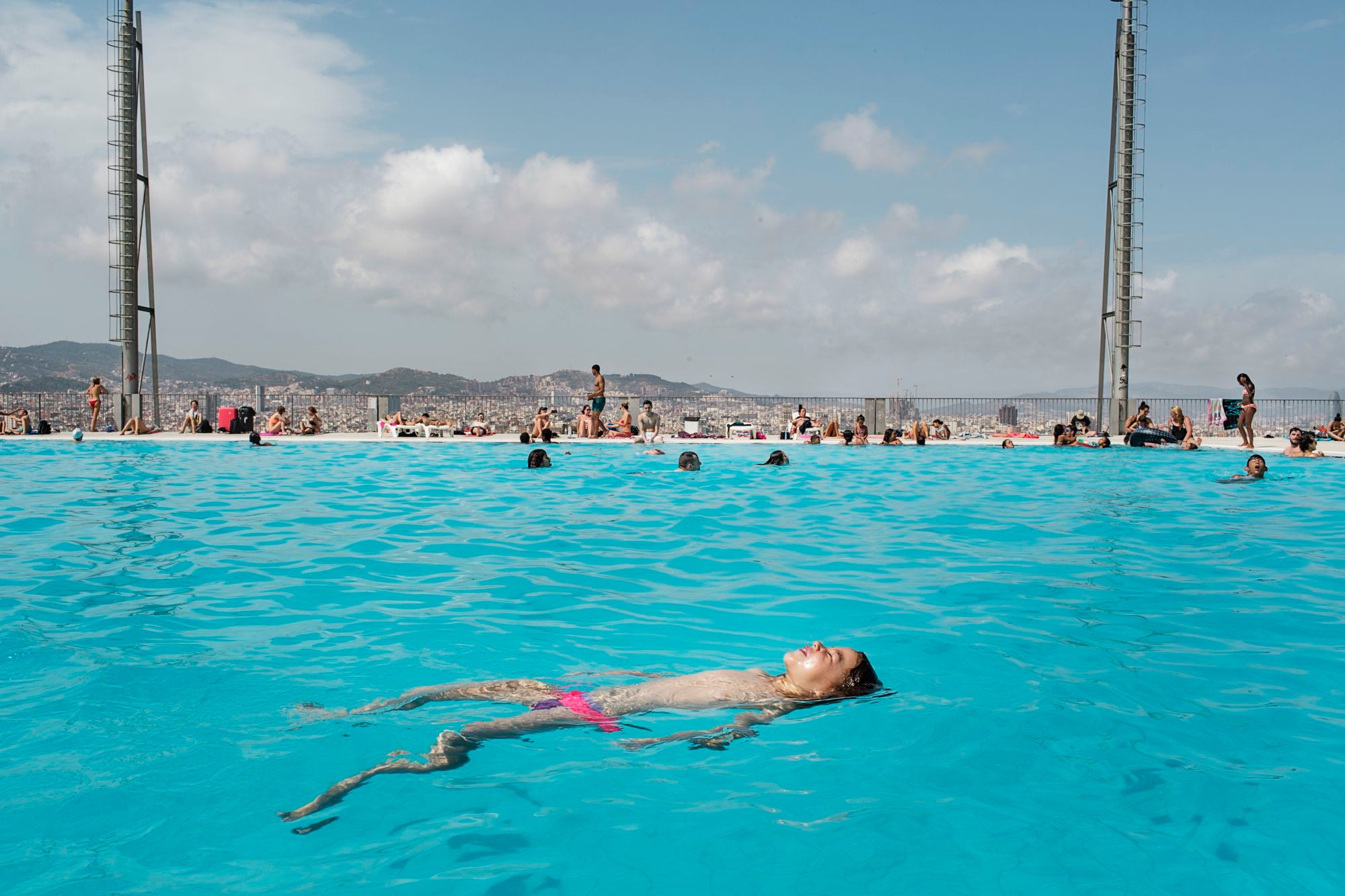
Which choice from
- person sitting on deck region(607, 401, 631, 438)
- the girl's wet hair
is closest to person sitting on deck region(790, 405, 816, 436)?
person sitting on deck region(607, 401, 631, 438)

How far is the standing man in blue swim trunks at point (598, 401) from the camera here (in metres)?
26.1

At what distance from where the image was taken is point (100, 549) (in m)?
8.30

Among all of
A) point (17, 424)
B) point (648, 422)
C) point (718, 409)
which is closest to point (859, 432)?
point (648, 422)

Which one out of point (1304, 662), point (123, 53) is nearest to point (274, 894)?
point (1304, 662)

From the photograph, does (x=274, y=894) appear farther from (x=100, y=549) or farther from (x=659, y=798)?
(x=100, y=549)

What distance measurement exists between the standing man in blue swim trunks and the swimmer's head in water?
2109 cm

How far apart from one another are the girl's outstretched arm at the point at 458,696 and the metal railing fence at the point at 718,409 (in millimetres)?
25916

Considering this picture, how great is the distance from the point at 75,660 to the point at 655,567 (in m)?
4.46

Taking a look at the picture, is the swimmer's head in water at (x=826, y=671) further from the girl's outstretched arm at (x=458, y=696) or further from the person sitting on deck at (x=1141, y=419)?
the person sitting on deck at (x=1141, y=419)

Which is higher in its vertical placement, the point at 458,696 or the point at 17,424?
the point at 17,424

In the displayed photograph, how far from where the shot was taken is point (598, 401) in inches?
1078

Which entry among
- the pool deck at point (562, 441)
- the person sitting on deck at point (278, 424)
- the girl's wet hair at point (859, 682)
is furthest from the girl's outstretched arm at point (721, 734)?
the person sitting on deck at point (278, 424)

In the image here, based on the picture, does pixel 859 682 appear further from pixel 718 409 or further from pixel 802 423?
pixel 718 409

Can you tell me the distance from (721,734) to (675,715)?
Result: 0.37m
